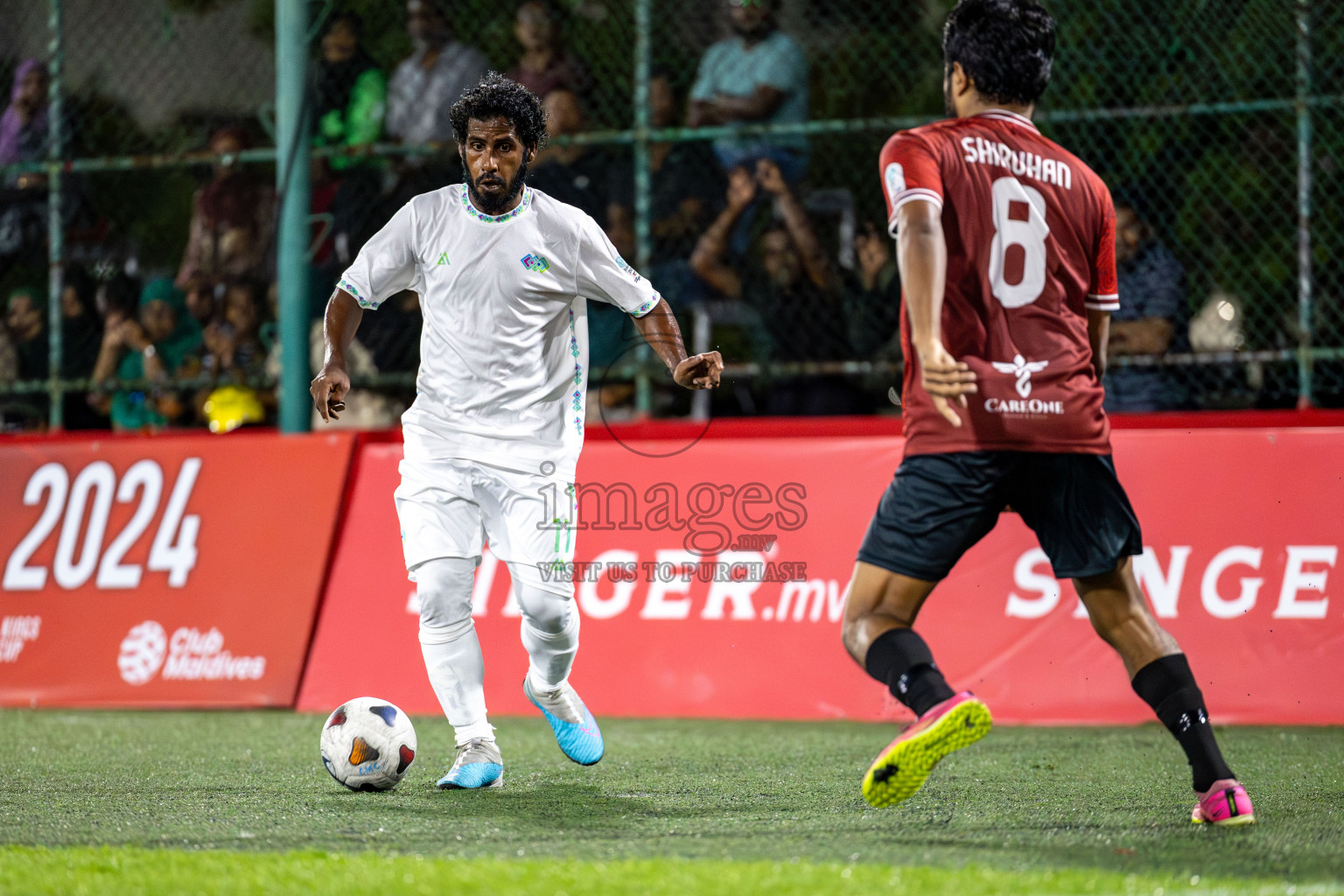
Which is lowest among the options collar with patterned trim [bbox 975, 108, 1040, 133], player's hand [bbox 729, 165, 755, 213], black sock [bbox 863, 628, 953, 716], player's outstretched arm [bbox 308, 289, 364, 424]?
black sock [bbox 863, 628, 953, 716]

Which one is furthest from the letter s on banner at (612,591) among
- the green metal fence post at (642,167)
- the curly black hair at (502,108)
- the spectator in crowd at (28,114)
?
the spectator in crowd at (28,114)

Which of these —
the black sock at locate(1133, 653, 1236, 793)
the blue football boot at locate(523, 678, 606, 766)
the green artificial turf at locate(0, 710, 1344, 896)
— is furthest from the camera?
the blue football boot at locate(523, 678, 606, 766)

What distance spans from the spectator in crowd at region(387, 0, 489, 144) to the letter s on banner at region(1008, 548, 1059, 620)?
3.82 m

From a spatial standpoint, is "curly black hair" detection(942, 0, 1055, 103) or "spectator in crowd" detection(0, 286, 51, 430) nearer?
"curly black hair" detection(942, 0, 1055, 103)

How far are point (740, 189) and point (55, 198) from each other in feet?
13.0

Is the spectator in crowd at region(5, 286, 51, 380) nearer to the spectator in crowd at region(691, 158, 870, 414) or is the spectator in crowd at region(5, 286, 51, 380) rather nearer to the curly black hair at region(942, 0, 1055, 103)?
the spectator in crowd at region(691, 158, 870, 414)

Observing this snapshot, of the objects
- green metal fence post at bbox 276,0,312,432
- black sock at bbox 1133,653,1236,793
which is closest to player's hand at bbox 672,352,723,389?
black sock at bbox 1133,653,1236,793

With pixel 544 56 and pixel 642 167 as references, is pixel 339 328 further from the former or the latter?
pixel 544 56

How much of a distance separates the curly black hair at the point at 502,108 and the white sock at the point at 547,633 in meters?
1.41

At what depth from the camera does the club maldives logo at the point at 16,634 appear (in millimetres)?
7320

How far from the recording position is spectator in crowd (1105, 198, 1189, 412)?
711 cm

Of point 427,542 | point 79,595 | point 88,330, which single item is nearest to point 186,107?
point 88,330

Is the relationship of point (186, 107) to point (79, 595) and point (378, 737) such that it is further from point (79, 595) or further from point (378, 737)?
point (378, 737)

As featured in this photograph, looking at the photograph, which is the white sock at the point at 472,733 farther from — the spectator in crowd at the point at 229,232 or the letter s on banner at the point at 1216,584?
the spectator in crowd at the point at 229,232
